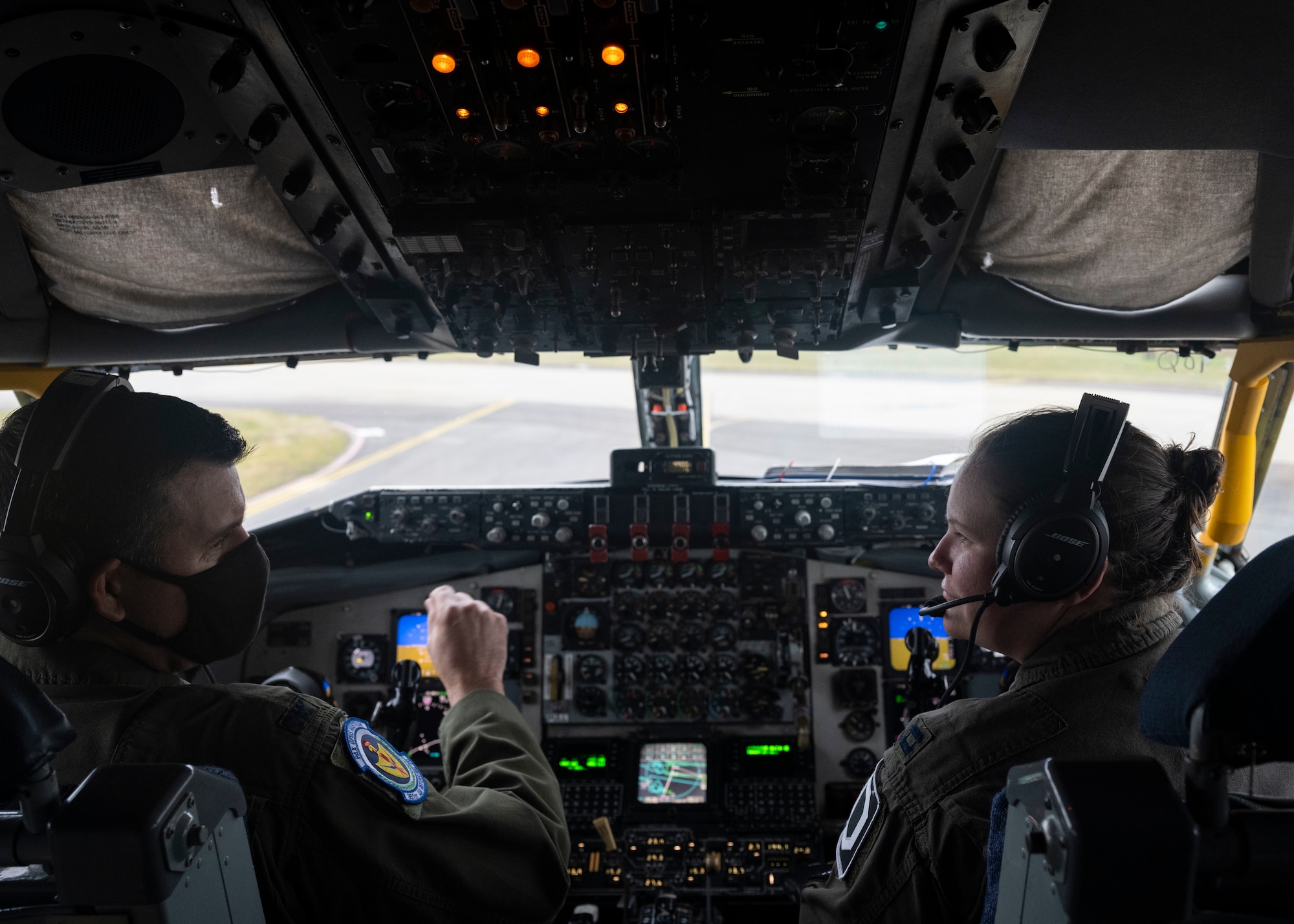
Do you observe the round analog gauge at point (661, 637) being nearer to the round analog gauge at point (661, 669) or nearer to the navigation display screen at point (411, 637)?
the round analog gauge at point (661, 669)

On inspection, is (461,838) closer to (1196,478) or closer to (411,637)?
(1196,478)

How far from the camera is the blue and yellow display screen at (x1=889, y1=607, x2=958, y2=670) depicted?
2904 mm

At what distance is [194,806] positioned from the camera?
792 mm

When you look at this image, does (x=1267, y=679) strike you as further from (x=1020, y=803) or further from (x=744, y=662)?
(x=744, y=662)

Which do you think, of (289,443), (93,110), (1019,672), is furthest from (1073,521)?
(289,443)

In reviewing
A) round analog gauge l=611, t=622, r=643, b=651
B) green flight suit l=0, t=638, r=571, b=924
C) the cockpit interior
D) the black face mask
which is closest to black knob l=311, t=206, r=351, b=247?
the cockpit interior

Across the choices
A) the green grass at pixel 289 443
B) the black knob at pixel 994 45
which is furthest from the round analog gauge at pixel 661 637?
the black knob at pixel 994 45

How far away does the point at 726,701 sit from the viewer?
2.88m

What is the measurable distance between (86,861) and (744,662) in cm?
233

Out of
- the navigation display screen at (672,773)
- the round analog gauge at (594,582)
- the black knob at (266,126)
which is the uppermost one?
the black knob at (266,126)

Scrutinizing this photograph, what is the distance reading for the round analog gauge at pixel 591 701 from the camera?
292 cm

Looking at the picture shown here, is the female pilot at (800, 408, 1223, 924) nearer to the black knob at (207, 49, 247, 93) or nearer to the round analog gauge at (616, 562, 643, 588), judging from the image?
the black knob at (207, 49, 247, 93)

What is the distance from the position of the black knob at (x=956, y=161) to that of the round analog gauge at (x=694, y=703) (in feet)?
5.91

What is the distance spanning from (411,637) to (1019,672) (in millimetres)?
2202
